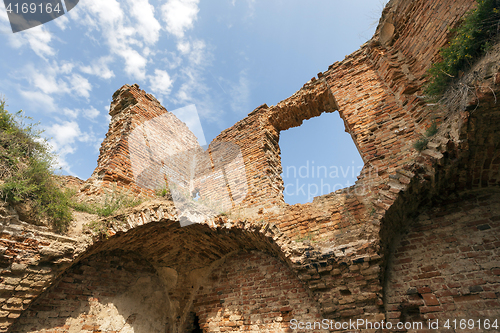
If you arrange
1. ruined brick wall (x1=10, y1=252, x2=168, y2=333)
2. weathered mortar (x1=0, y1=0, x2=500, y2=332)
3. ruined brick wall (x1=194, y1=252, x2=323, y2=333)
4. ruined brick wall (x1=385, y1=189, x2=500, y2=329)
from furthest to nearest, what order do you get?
ruined brick wall (x1=194, y1=252, x2=323, y2=333), ruined brick wall (x1=10, y1=252, x2=168, y2=333), weathered mortar (x1=0, y1=0, x2=500, y2=332), ruined brick wall (x1=385, y1=189, x2=500, y2=329)

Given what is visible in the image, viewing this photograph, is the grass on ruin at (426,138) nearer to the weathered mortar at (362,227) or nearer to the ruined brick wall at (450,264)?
the weathered mortar at (362,227)

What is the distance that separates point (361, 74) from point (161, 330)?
710 centimetres

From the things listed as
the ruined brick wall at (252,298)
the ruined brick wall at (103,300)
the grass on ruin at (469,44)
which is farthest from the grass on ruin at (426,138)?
the ruined brick wall at (103,300)

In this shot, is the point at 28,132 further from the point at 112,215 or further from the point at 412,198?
the point at 412,198

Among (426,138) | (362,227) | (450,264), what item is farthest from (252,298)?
(426,138)

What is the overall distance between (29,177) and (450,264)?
6.39m

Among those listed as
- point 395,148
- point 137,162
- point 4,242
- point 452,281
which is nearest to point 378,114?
point 395,148

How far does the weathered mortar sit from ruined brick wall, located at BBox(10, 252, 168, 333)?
7 cm

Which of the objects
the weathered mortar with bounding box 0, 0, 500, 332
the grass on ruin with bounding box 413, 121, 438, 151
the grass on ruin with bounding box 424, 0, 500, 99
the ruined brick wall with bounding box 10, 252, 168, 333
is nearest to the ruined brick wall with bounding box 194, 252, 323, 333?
the weathered mortar with bounding box 0, 0, 500, 332

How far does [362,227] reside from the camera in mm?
3898

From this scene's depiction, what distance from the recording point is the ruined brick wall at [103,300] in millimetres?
3857

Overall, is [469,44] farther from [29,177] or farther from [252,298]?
[29,177]

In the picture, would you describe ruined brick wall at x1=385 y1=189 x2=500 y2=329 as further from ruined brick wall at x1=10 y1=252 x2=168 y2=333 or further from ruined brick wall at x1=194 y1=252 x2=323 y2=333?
ruined brick wall at x1=10 y1=252 x2=168 y2=333

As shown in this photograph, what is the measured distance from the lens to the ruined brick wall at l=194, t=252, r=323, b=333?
432cm
